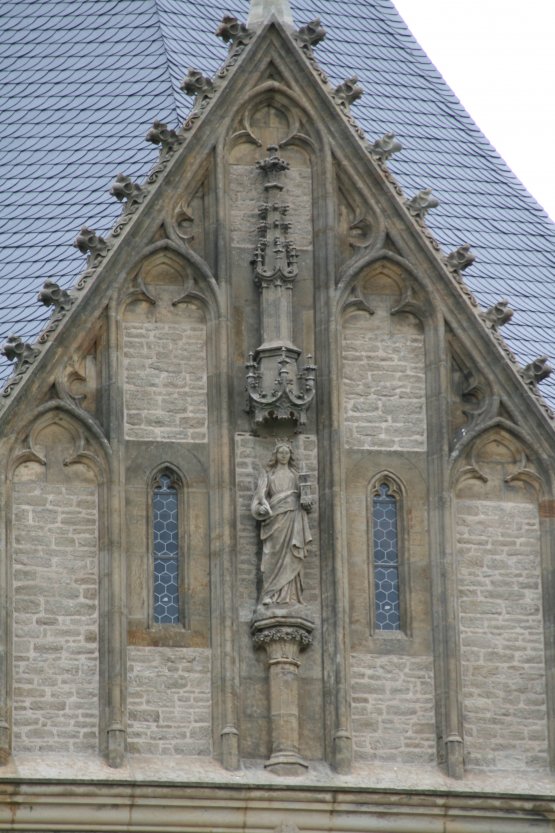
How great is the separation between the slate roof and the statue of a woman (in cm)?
351

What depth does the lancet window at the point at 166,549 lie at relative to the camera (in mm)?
41781

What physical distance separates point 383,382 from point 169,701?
3.63 meters

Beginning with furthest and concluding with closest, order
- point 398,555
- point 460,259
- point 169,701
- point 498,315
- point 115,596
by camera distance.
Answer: point 460,259 → point 498,315 → point 398,555 → point 115,596 → point 169,701

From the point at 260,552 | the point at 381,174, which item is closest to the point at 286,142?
the point at 381,174

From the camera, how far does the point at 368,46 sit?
163ft

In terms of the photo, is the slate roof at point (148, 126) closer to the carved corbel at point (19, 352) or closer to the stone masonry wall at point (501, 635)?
the carved corbel at point (19, 352)

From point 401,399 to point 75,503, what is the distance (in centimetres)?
312

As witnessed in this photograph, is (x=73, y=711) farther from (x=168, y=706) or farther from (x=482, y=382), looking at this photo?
(x=482, y=382)

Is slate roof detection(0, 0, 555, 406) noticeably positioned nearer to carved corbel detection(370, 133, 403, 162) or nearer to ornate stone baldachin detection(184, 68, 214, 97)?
ornate stone baldachin detection(184, 68, 214, 97)

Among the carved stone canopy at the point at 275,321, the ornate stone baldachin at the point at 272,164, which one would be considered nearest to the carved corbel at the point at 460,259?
the carved stone canopy at the point at 275,321

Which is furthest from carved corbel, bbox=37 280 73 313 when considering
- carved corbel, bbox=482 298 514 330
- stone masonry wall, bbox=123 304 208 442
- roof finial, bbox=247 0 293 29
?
carved corbel, bbox=482 298 514 330

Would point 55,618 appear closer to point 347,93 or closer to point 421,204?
point 421,204

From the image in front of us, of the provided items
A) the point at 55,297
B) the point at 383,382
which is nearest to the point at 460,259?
the point at 383,382

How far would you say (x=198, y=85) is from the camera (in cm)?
4331
